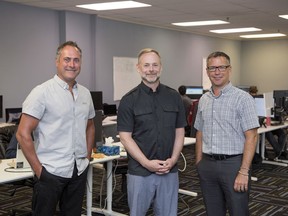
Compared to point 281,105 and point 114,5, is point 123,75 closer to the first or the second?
point 114,5

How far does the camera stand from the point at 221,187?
2.59 meters

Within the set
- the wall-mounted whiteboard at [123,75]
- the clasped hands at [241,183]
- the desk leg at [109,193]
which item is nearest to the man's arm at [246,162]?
the clasped hands at [241,183]

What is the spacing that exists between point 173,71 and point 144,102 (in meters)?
7.94

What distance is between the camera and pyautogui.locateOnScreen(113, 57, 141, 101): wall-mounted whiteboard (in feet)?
28.1

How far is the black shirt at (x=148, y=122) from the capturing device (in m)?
2.34

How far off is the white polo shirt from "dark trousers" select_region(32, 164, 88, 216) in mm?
47

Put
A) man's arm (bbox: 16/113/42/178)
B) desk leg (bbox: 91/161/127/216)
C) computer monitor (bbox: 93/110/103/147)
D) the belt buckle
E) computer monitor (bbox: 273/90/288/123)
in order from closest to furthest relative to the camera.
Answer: man's arm (bbox: 16/113/42/178) → the belt buckle → computer monitor (bbox: 93/110/103/147) → desk leg (bbox: 91/161/127/216) → computer monitor (bbox: 273/90/288/123)

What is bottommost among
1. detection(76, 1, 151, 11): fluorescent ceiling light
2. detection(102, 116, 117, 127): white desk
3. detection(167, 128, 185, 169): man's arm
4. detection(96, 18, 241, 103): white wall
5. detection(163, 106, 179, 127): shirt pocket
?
detection(102, 116, 117, 127): white desk

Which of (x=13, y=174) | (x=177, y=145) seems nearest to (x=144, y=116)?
(x=177, y=145)

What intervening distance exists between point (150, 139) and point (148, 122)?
0.33 feet

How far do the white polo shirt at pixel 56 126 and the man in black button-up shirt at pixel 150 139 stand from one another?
0.30 meters

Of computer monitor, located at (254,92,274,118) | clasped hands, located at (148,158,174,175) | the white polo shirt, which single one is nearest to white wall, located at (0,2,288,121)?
computer monitor, located at (254,92,274,118)

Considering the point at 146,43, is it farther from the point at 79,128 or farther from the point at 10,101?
the point at 79,128

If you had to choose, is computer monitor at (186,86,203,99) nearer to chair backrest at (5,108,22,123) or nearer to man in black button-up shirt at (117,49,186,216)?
chair backrest at (5,108,22,123)
